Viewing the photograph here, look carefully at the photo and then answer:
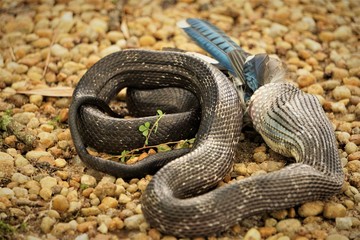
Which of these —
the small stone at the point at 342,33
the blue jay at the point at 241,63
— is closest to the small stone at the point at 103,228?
the blue jay at the point at 241,63

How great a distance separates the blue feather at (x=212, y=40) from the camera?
23.8 feet

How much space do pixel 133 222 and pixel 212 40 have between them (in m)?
3.18

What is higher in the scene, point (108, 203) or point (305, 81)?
point (305, 81)

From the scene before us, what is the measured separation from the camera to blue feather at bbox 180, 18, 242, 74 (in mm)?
7266

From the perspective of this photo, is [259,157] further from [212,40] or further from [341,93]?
[212,40]

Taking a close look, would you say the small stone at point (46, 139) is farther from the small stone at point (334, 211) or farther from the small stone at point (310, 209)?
the small stone at point (334, 211)

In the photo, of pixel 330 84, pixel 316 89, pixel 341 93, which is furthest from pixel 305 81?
pixel 341 93

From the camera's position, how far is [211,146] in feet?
19.0

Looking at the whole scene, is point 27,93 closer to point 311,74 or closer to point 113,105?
point 113,105

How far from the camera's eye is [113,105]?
23.6 feet

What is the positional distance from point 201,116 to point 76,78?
2013 millimetres

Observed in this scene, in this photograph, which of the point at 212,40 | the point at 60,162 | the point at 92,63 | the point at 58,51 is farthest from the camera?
the point at 58,51

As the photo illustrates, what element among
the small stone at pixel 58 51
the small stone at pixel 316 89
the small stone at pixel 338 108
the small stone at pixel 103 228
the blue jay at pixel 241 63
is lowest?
the small stone at pixel 103 228

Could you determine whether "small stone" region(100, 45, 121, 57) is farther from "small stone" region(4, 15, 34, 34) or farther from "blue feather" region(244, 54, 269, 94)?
"blue feather" region(244, 54, 269, 94)
